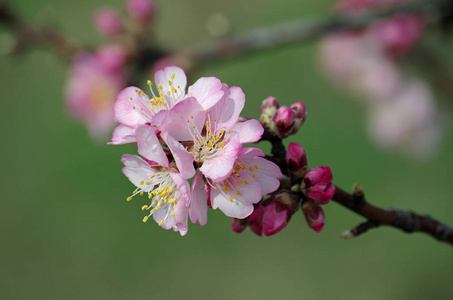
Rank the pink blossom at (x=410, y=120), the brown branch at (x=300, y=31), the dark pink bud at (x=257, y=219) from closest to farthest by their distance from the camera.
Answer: the dark pink bud at (x=257, y=219)
the brown branch at (x=300, y=31)
the pink blossom at (x=410, y=120)

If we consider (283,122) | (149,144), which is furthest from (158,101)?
(283,122)

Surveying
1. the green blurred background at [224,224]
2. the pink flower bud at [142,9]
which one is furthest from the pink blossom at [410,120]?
the pink flower bud at [142,9]

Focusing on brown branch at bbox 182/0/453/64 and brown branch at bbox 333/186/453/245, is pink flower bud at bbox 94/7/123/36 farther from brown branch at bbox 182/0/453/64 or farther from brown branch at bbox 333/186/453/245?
brown branch at bbox 333/186/453/245

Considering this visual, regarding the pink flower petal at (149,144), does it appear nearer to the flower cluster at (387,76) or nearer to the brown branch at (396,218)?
the brown branch at (396,218)

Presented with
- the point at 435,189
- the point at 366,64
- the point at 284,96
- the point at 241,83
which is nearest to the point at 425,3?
the point at 366,64

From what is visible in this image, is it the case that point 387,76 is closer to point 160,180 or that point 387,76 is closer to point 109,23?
point 109,23

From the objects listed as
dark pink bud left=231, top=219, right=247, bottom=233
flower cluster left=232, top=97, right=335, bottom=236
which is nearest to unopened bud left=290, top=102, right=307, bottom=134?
flower cluster left=232, top=97, right=335, bottom=236

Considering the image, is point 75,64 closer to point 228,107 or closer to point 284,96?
point 228,107
